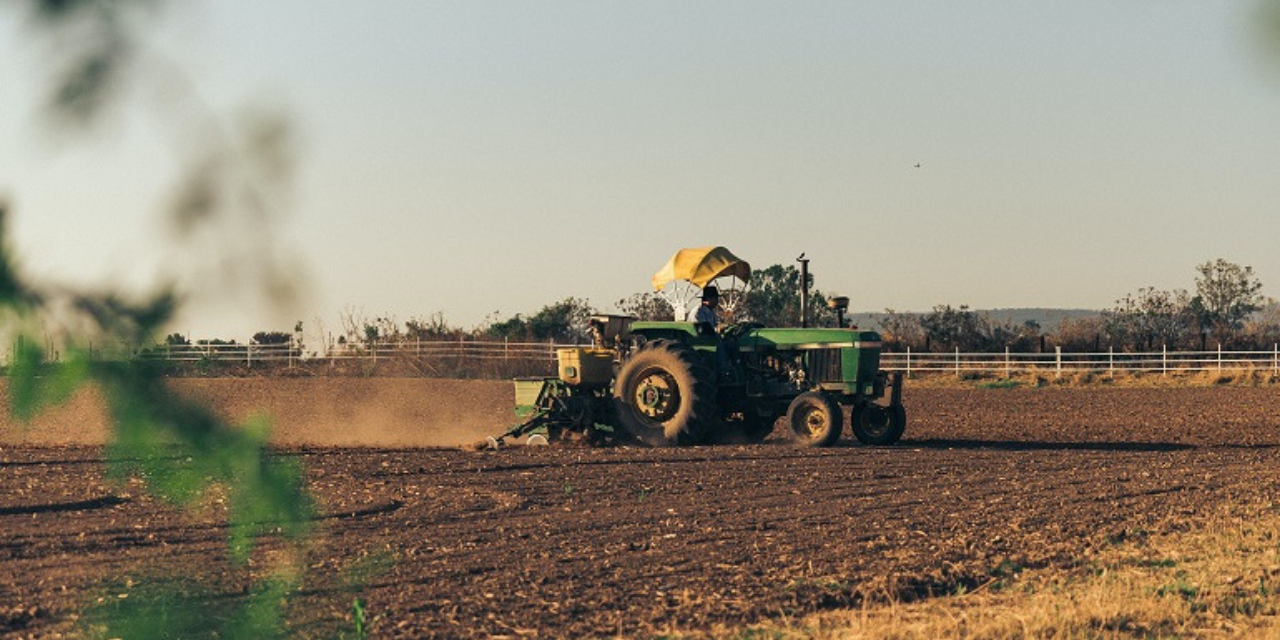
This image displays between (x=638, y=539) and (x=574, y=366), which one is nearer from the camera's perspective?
(x=638, y=539)

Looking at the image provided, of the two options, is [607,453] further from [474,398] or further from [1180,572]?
[474,398]

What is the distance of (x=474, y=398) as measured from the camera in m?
33.1

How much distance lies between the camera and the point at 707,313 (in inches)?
737

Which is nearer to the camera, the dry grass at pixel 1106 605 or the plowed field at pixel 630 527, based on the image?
the dry grass at pixel 1106 605

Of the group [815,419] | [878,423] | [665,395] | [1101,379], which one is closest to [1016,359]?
[1101,379]

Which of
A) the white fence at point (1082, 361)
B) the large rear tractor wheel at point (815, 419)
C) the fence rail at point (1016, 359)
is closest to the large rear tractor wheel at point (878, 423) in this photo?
the large rear tractor wheel at point (815, 419)

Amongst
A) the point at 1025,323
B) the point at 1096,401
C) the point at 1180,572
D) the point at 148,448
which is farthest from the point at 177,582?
the point at 1025,323

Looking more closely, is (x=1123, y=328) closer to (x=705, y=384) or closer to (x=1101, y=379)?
(x=1101, y=379)

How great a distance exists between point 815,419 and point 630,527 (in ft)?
26.3

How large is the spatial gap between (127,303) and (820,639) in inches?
213

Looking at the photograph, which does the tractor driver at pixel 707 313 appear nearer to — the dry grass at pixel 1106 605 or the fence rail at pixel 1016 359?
the dry grass at pixel 1106 605

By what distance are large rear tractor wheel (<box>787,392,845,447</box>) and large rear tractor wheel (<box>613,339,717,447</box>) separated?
1.06m

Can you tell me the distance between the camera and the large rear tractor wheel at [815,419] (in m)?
18.2

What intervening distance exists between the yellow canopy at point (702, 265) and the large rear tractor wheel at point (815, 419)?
1.84 metres
